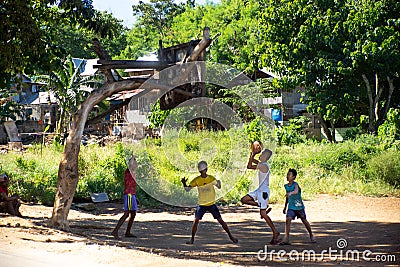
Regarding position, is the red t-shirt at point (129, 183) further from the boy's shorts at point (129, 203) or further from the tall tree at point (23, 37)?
the tall tree at point (23, 37)

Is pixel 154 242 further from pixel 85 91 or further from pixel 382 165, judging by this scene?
pixel 85 91

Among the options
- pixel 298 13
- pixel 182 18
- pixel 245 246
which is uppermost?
pixel 182 18

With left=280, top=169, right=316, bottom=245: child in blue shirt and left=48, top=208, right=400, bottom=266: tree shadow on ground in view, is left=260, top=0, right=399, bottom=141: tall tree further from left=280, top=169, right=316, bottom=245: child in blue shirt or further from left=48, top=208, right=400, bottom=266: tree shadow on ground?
left=280, top=169, right=316, bottom=245: child in blue shirt

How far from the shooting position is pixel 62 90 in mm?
33406

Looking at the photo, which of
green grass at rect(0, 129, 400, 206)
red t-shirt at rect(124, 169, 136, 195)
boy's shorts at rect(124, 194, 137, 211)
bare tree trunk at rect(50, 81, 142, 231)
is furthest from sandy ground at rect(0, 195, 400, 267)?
green grass at rect(0, 129, 400, 206)

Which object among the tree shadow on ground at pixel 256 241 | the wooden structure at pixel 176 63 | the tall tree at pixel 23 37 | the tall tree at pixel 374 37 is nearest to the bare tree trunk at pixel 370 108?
the tall tree at pixel 374 37

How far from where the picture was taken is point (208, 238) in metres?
11.3

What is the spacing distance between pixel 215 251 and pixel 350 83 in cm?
1846

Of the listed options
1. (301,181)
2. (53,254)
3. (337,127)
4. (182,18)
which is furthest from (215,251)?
(182,18)
